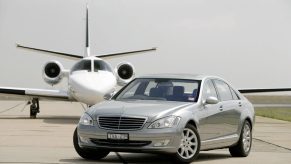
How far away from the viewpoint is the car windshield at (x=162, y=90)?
12.0m

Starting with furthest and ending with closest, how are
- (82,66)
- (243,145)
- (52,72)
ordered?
1. (52,72)
2. (82,66)
3. (243,145)

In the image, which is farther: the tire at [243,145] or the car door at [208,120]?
the tire at [243,145]

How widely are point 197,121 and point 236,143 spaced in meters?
1.64

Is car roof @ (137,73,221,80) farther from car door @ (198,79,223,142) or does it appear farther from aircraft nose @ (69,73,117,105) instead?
aircraft nose @ (69,73,117,105)

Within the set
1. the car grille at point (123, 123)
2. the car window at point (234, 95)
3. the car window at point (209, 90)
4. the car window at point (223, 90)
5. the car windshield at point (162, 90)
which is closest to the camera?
the car grille at point (123, 123)

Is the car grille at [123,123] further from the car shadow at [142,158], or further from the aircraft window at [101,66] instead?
the aircraft window at [101,66]

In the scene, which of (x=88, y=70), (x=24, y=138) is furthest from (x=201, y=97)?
(x=88, y=70)

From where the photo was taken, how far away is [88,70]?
2725 cm

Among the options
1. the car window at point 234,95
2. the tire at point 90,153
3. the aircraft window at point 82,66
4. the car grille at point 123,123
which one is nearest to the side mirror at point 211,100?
the car grille at point 123,123

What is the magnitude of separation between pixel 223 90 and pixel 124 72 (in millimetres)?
19619

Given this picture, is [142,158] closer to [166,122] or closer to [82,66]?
[166,122]

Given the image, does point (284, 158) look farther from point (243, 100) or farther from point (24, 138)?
point (24, 138)

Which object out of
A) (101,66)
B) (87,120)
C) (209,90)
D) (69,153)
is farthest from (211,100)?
(101,66)

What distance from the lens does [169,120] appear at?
1088cm
